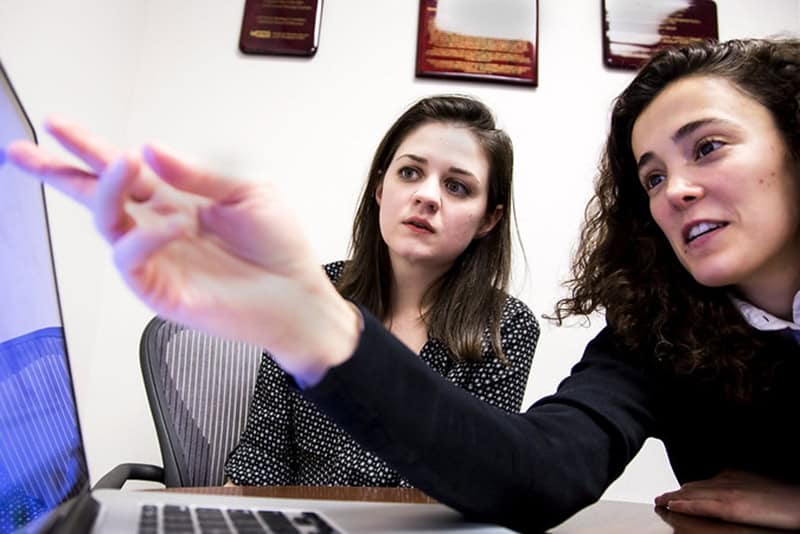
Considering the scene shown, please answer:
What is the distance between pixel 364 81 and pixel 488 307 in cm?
84

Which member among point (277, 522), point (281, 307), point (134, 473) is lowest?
point (134, 473)

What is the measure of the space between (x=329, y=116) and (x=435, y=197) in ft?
2.20

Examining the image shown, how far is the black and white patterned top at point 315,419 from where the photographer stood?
2.86ft

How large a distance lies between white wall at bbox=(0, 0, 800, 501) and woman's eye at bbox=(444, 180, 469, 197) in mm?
500

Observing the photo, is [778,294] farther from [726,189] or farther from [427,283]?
[427,283]

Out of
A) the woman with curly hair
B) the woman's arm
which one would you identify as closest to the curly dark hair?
the woman with curly hair

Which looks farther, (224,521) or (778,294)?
(778,294)

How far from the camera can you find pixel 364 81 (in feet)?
5.05

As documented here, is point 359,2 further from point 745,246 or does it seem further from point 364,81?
point 745,246

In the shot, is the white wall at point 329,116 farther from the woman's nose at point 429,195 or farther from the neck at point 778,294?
the neck at point 778,294

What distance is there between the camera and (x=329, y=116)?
59.9 inches

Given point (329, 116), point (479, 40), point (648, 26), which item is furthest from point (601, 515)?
point (648, 26)

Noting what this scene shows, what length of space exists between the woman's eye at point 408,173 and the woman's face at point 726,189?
0.43 meters

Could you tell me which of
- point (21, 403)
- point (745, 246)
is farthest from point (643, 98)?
point (21, 403)
